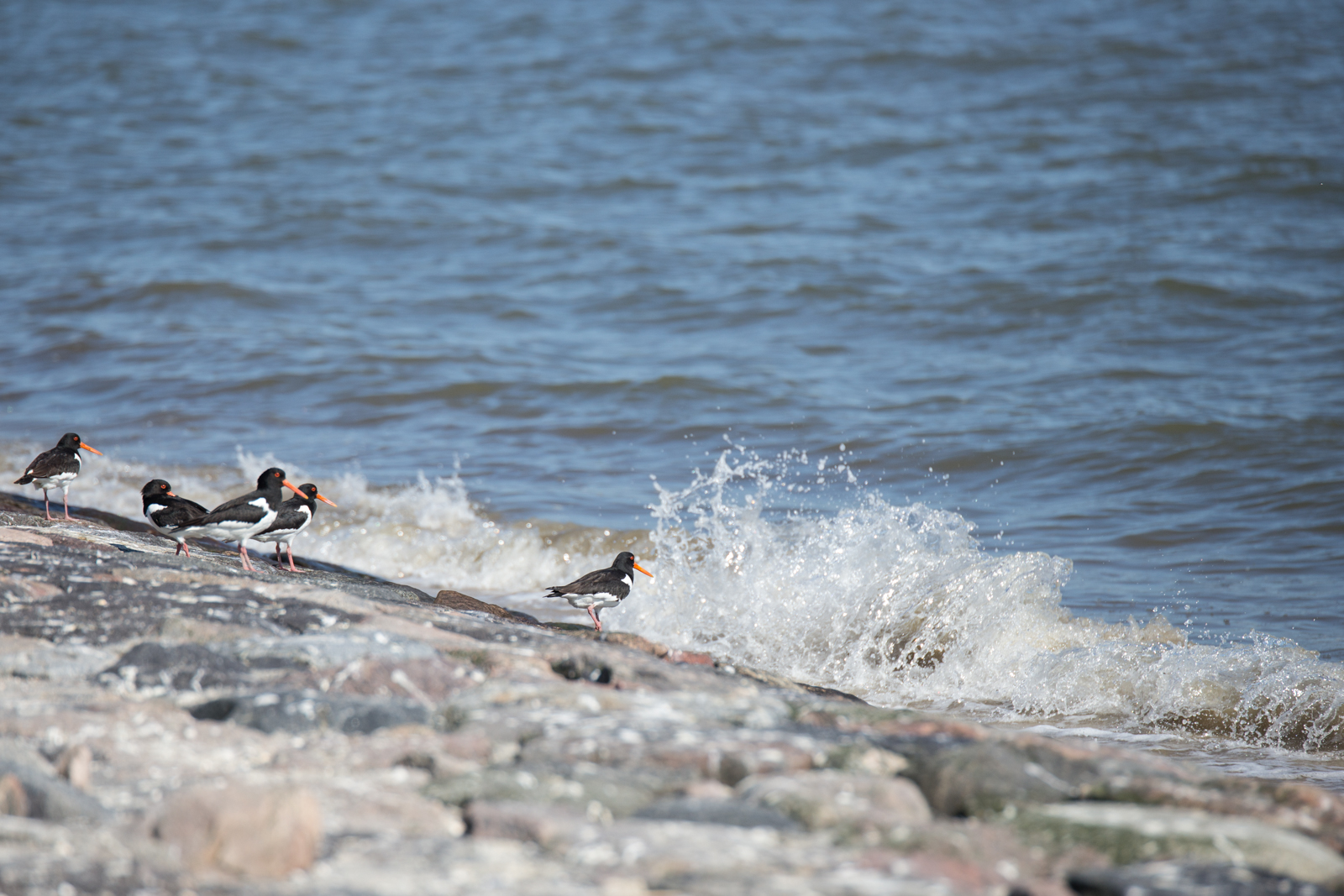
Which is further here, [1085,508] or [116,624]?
[1085,508]

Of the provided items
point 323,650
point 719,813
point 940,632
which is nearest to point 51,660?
point 323,650

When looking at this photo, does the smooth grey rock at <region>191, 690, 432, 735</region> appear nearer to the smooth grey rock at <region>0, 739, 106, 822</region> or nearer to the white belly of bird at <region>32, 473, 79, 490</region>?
the smooth grey rock at <region>0, 739, 106, 822</region>

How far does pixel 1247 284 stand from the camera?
13680 mm

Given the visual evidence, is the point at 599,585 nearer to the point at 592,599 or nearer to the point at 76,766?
the point at 592,599

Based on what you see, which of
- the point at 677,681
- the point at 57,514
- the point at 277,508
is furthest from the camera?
the point at 57,514

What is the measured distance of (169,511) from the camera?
6.92 meters

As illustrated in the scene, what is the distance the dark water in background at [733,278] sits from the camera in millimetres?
9539

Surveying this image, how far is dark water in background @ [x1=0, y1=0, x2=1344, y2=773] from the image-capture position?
376 inches

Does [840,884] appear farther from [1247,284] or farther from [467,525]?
[1247,284]

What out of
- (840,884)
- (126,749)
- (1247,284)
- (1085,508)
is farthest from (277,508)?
(1247,284)

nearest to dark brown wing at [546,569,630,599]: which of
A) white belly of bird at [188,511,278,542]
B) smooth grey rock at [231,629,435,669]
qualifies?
white belly of bird at [188,511,278,542]

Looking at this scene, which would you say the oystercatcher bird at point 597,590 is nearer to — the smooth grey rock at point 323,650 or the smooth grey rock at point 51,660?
the smooth grey rock at point 323,650

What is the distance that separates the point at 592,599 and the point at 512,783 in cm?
389

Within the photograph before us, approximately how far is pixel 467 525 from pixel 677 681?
561 cm
